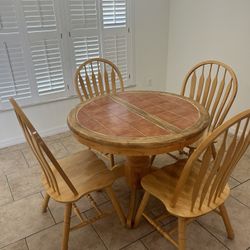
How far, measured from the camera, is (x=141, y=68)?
339cm

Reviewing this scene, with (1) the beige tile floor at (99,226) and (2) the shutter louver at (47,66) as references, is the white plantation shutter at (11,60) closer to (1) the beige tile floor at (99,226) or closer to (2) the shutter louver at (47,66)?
(2) the shutter louver at (47,66)

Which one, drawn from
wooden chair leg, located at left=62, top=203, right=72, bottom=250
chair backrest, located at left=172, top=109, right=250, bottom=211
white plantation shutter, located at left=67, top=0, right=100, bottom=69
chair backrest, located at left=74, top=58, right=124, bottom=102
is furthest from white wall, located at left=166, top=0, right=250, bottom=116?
wooden chair leg, located at left=62, top=203, right=72, bottom=250

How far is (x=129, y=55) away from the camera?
3.21m

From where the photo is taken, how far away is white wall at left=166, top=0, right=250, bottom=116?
8.36 ft

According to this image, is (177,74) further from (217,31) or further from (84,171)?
(84,171)

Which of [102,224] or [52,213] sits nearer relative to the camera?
[102,224]

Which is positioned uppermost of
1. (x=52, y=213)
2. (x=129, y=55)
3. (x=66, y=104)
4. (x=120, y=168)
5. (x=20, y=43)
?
(x=20, y=43)

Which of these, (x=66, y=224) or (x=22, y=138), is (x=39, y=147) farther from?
(x=22, y=138)

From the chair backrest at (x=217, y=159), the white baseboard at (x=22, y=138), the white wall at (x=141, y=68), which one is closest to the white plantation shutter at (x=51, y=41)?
the white wall at (x=141, y=68)

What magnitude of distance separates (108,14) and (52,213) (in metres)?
2.24

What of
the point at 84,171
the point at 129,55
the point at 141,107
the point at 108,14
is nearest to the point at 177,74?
the point at 129,55

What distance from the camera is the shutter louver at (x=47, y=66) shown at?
262cm

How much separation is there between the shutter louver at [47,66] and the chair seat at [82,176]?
1327 millimetres

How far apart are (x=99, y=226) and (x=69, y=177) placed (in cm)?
45
